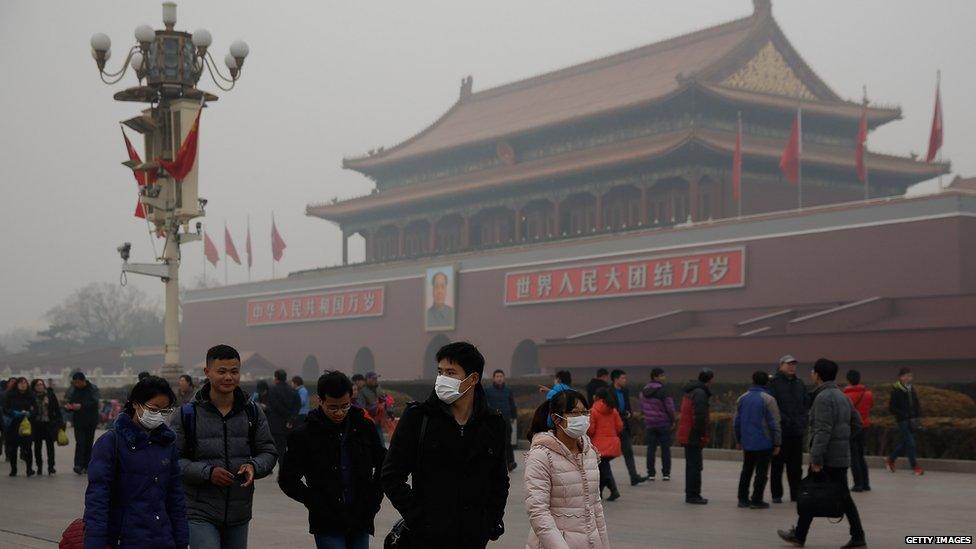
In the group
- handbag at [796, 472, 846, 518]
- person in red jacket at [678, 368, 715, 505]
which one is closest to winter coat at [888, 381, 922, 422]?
person in red jacket at [678, 368, 715, 505]

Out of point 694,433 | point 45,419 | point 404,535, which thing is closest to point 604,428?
point 694,433

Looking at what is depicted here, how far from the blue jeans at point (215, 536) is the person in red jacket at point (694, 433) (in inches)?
248

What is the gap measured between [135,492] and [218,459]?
1.19 feet

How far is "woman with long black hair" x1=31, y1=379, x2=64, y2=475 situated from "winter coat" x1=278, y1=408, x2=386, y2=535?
32.5ft

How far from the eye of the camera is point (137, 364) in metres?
64.6

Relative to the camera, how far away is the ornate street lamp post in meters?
17.4

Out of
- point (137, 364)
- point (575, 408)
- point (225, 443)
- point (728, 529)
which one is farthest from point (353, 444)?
point (137, 364)

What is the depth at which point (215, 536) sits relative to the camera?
203 inches

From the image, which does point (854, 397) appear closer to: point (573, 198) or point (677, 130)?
point (677, 130)

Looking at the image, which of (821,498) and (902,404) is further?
(902,404)

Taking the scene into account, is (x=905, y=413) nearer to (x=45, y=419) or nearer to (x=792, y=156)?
(x=45, y=419)

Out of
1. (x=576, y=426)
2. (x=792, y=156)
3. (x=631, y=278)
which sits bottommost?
(x=576, y=426)

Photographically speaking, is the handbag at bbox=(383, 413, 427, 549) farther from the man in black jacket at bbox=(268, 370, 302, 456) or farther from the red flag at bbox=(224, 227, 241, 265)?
the red flag at bbox=(224, 227, 241, 265)

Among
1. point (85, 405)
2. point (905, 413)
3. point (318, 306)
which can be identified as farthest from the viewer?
point (318, 306)
